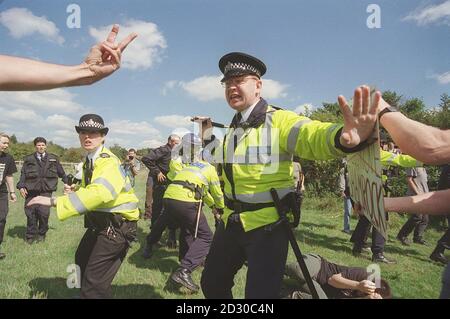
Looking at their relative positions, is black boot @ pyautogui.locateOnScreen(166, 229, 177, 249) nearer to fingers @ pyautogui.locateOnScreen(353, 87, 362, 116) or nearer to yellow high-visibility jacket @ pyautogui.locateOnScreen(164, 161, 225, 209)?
yellow high-visibility jacket @ pyautogui.locateOnScreen(164, 161, 225, 209)

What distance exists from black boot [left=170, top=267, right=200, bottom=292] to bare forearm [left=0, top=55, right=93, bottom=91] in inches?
160

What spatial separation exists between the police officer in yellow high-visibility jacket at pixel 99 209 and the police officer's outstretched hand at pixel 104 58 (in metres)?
1.89

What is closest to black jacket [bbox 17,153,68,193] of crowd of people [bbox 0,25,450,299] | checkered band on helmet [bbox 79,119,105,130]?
crowd of people [bbox 0,25,450,299]

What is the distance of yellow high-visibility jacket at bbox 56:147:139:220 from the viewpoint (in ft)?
11.1

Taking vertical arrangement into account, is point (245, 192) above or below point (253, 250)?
above

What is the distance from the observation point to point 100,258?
3.73m

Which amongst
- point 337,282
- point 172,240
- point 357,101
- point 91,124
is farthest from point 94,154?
point 172,240

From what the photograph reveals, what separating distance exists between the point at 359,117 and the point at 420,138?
0.38m

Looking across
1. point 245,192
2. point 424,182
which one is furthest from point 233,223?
point 424,182

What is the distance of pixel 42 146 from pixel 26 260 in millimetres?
3703

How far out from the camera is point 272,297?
2709 millimetres
